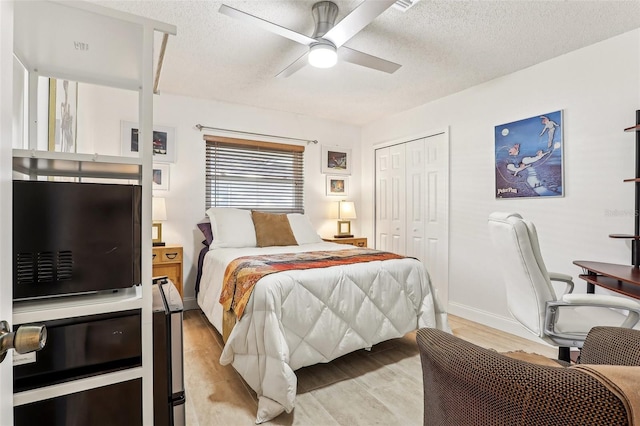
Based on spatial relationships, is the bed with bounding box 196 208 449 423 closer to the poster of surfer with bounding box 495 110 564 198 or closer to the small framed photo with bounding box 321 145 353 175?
the poster of surfer with bounding box 495 110 564 198

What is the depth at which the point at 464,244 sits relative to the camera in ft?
11.3

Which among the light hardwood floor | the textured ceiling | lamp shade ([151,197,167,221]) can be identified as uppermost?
the textured ceiling

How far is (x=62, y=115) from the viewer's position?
6.18ft

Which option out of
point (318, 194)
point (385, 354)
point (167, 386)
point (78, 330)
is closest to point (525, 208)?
point (385, 354)

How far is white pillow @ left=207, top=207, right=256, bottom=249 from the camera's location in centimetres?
338

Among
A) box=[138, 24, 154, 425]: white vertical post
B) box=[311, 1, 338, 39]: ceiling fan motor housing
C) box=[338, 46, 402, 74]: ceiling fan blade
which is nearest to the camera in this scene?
box=[138, 24, 154, 425]: white vertical post

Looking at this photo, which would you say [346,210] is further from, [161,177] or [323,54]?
[323,54]

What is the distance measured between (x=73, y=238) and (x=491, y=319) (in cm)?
342

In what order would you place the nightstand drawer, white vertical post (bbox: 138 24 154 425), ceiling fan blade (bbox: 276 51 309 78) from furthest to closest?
the nightstand drawer
ceiling fan blade (bbox: 276 51 309 78)
white vertical post (bbox: 138 24 154 425)

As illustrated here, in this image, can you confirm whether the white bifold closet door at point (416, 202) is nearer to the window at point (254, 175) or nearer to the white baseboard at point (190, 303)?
the window at point (254, 175)

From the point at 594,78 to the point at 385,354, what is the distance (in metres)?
2.69

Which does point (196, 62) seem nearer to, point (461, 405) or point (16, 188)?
point (16, 188)

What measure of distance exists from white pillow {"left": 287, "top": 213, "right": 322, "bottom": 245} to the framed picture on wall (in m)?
2.24

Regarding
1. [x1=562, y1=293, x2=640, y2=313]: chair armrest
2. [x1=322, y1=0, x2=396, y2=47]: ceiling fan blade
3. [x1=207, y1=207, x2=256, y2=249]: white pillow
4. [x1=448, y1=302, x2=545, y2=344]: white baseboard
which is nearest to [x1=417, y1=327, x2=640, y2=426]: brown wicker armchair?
[x1=562, y1=293, x2=640, y2=313]: chair armrest
